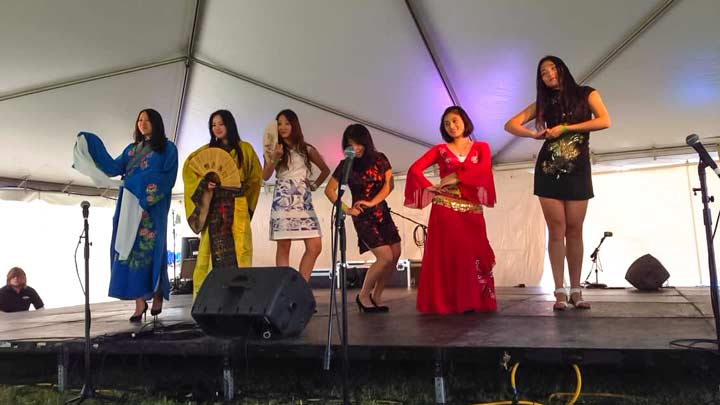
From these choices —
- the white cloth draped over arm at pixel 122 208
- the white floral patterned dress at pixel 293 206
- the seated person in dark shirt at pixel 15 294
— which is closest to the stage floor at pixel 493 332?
the white cloth draped over arm at pixel 122 208

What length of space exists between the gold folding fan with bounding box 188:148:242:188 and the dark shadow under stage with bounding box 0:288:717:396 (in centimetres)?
100

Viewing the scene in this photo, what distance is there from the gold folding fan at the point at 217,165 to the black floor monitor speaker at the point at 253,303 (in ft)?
3.19

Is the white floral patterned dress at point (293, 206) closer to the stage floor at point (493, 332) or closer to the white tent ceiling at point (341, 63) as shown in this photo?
the stage floor at point (493, 332)

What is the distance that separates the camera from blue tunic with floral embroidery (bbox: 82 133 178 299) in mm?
3498

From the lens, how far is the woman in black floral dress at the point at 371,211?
3730mm

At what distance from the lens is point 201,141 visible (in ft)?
25.0

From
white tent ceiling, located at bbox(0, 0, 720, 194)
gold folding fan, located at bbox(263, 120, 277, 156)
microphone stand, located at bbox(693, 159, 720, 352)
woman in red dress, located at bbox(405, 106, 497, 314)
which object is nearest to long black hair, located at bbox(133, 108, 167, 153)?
gold folding fan, located at bbox(263, 120, 277, 156)

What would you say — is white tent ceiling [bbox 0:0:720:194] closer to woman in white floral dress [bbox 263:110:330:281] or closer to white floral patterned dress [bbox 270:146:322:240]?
woman in white floral dress [bbox 263:110:330:281]

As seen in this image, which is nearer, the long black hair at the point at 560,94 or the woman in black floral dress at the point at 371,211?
the long black hair at the point at 560,94

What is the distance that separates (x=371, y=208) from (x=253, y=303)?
1.61 meters

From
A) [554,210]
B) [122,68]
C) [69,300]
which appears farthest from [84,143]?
[69,300]

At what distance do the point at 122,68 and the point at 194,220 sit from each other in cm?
299

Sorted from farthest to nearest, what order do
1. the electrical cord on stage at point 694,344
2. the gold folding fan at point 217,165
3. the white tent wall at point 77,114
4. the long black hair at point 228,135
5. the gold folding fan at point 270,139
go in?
the white tent wall at point 77,114 → the gold folding fan at point 270,139 → the long black hair at point 228,135 → the gold folding fan at point 217,165 → the electrical cord on stage at point 694,344

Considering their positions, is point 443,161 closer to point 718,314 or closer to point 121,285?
point 718,314
